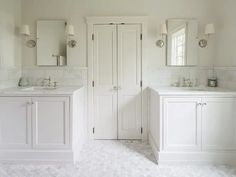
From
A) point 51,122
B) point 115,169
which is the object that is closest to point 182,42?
A: point 115,169

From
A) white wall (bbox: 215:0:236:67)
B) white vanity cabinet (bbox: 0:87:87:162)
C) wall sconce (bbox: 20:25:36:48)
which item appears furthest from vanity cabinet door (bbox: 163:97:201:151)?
wall sconce (bbox: 20:25:36:48)

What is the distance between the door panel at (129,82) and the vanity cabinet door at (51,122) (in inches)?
48.1

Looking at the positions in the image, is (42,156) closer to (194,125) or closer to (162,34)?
(194,125)

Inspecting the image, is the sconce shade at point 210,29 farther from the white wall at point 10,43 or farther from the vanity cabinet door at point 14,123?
the white wall at point 10,43

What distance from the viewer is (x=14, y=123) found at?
3.17 metres

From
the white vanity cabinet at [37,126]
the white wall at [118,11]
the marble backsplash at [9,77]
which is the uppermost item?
the white wall at [118,11]

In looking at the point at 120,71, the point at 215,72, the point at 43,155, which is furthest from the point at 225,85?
the point at 43,155

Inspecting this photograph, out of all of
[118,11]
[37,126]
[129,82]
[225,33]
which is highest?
[118,11]

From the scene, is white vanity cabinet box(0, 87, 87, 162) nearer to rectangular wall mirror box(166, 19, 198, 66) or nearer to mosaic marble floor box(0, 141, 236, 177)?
mosaic marble floor box(0, 141, 236, 177)

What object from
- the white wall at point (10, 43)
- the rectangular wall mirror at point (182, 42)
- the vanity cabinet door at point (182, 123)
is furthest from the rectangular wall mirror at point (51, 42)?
the vanity cabinet door at point (182, 123)

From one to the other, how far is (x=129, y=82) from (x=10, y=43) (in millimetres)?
1890

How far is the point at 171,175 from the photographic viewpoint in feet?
9.35

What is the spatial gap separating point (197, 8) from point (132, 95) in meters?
1.72

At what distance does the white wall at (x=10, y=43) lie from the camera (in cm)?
344
